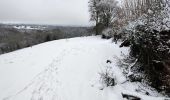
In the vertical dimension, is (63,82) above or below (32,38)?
above

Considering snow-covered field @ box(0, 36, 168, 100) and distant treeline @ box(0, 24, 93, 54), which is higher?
snow-covered field @ box(0, 36, 168, 100)

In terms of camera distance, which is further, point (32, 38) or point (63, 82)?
point (32, 38)

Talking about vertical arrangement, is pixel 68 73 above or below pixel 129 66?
below

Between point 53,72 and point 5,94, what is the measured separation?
2.57 meters

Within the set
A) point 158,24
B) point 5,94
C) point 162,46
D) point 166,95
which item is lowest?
point 5,94

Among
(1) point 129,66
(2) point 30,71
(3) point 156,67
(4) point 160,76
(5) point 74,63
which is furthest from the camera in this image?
(5) point 74,63

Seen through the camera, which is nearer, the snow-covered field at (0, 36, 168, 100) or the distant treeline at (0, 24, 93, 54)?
the snow-covered field at (0, 36, 168, 100)

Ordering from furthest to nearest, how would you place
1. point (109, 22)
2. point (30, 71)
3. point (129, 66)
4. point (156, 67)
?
point (109, 22) < point (30, 71) < point (129, 66) < point (156, 67)

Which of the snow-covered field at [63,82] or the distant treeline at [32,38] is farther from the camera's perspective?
the distant treeline at [32,38]

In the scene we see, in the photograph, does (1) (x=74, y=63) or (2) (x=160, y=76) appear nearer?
(2) (x=160, y=76)

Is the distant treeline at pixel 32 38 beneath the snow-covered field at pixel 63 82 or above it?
beneath

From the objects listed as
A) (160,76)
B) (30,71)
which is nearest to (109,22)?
(30,71)

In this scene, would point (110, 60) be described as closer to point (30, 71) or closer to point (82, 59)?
point (82, 59)

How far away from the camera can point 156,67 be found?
6516mm
